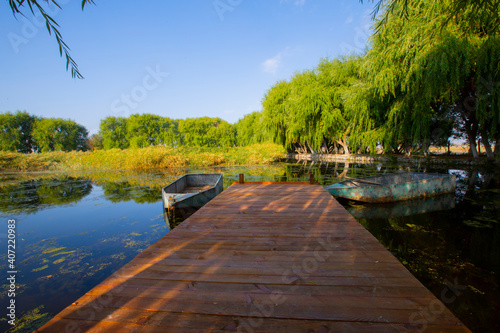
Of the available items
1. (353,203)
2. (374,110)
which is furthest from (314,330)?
(374,110)

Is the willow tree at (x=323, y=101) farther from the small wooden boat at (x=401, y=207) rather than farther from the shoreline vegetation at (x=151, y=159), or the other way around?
the small wooden boat at (x=401, y=207)

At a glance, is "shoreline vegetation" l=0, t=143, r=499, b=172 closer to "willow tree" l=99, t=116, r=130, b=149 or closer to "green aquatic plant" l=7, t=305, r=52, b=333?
"green aquatic plant" l=7, t=305, r=52, b=333

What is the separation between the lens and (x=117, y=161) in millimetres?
20984

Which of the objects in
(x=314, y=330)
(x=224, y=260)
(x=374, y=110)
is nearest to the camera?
(x=314, y=330)

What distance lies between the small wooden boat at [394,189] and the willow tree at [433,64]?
19.4 ft

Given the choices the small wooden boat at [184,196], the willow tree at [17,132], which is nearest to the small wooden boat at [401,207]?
the small wooden boat at [184,196]

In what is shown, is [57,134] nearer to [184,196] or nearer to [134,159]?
[134,159]

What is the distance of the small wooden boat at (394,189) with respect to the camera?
6.88 m

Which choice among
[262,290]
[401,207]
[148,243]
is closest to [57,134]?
[148,243]

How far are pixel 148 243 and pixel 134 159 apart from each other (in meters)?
17.2

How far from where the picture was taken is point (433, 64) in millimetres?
10562

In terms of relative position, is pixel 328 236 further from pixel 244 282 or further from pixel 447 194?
pixel 447 194

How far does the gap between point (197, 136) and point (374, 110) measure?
45.6 meters

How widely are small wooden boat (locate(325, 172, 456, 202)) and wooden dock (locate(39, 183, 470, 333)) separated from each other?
4.11 metres
